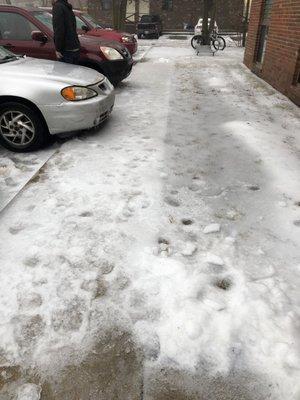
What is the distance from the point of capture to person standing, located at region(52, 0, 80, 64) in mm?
6105

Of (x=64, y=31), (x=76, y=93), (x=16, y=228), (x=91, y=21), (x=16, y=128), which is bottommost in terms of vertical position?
(x=16, y=228)

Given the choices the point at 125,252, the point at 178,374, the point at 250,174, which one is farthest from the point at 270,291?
the point at 250,174

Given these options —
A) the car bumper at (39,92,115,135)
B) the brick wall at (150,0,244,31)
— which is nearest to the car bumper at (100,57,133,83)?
the car bumper at (39,92,115,135)

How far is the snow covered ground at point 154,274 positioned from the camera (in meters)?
1.95

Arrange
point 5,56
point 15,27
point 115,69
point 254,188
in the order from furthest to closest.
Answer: point 115,69
point 15,27
point 5,56
point 254,188

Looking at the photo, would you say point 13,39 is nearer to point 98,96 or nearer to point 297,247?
point 98,96

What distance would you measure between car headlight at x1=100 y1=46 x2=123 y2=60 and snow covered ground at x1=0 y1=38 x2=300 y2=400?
3.27 m

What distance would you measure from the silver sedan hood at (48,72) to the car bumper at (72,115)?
314mm

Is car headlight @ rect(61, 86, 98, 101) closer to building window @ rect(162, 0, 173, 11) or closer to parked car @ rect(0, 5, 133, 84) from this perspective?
parked car @ rect(0, 5, 133, 84)

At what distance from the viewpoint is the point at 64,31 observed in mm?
6219

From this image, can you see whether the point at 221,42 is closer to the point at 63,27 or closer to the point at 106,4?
the point at 63,27

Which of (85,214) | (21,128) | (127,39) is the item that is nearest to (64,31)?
(21,128)

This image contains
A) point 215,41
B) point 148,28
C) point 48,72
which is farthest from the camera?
point 148,28

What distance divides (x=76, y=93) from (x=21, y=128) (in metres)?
0.89
